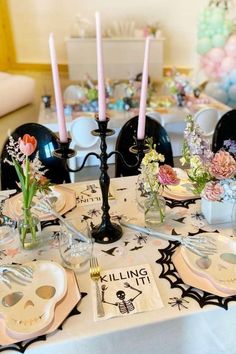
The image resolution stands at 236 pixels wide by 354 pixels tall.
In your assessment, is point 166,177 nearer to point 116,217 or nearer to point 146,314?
point 116,217

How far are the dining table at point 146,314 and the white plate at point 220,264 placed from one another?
14mm

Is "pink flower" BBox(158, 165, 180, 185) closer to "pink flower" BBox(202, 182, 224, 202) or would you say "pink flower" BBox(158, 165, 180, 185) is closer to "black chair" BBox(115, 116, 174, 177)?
"pink flower" BBox(202, 182, 224, 202)

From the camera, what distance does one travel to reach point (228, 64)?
10.8 feet

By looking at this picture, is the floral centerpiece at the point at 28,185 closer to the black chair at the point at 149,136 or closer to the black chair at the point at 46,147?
the black chair at the point at 46,147

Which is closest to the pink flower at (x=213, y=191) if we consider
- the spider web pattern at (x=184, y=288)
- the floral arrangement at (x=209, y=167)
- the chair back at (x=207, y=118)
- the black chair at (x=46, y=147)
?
the floral arrangement at (x=209, y=167)

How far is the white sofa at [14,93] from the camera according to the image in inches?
113

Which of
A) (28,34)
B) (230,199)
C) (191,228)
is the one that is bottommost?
(191,228)

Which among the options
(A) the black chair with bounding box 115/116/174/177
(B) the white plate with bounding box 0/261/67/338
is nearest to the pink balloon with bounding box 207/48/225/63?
(A) the black chair with bounding box 115/116/174/177

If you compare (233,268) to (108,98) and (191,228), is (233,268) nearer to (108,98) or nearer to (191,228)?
(191,228)

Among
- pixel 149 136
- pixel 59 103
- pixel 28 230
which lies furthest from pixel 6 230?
pixel 149 136

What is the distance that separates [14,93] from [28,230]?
233 centimetres

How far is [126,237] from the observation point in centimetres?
105

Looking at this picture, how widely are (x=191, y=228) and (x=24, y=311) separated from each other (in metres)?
0.59

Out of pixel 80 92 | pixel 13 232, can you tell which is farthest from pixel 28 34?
pixel 13 232
